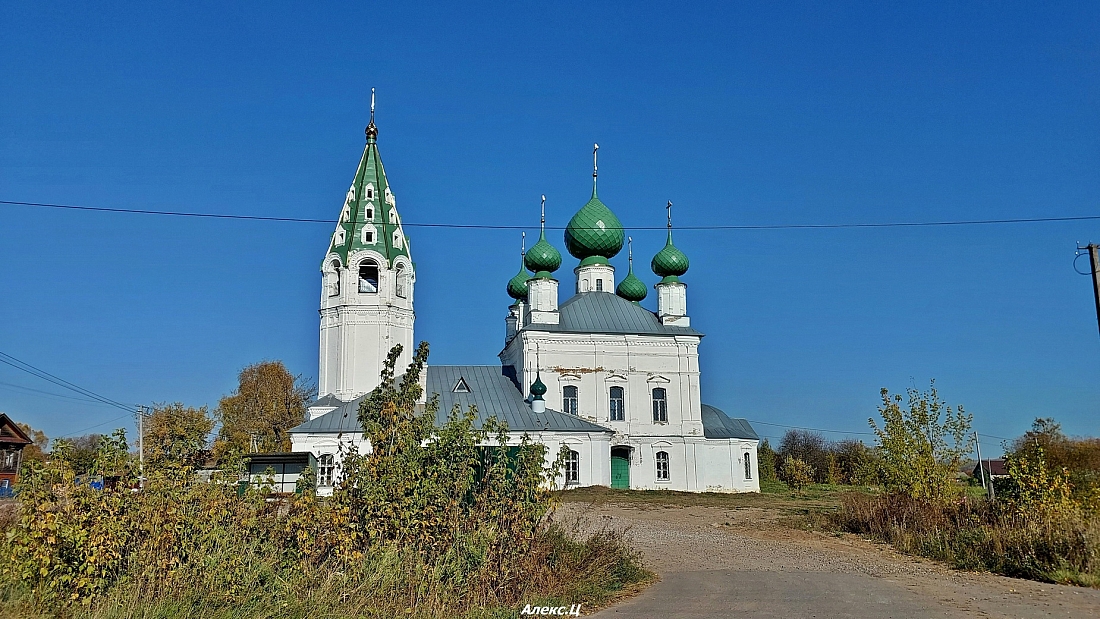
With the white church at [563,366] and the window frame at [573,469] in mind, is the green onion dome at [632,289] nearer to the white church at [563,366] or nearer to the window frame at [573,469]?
the white church at [563,366]

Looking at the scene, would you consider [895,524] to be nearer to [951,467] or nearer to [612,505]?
[951,467]

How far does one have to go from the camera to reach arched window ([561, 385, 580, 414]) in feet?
121

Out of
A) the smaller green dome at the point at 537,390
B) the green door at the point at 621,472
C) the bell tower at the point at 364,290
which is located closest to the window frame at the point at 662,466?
the green door at the point at 621,472

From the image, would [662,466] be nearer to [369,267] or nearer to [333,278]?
[369,267]

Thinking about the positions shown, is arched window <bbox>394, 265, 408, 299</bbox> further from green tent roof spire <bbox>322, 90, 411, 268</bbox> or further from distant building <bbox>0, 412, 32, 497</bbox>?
distant building <bbox>0, 412, 32, 497</bbox>

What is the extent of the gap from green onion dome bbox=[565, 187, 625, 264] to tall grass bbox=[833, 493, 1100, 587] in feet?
84.0

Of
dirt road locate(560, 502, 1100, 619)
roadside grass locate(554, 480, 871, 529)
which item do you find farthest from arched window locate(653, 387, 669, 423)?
dirt road locate(560, 502, 1100, 619)

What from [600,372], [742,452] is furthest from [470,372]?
[742,452]

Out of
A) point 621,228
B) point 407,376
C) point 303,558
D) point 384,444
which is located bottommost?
point 303,558

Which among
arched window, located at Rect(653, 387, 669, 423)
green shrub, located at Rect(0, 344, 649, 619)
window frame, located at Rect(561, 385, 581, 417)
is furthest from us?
arched window, located at Rect(653, 387, 669, 423)

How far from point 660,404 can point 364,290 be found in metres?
14.0

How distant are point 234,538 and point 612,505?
1914cm

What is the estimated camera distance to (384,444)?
9430 mm

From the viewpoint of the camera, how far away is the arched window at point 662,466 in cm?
3691
